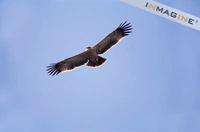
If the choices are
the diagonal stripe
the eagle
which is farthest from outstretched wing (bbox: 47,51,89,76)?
the diagonal stripe

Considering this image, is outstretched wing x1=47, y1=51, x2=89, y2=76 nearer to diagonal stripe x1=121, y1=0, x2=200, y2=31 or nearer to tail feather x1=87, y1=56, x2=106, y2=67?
tail feather x1=87, y1=56, x2=106, y2=67

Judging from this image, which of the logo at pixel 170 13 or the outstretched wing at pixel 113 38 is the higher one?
the logo at pixel 170 13

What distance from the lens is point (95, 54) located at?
197 cm

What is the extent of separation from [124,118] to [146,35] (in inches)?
15.8

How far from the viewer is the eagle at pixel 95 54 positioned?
196 cm

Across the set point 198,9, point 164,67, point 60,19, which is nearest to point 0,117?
point 60,19

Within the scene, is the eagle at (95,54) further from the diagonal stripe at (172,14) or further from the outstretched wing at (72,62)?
the diagonal stripe at (172,14)

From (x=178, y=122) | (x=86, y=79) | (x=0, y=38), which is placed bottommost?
(x=178, y=122)

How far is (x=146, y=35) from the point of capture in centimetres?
199

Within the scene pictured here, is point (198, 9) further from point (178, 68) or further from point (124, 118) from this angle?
point (124, 118)


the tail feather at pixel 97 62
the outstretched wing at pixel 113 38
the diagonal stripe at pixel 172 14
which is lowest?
the tail feather at pixel 97 62

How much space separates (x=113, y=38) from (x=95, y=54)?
0.11m

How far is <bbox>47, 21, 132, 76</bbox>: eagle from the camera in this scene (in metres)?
1.96

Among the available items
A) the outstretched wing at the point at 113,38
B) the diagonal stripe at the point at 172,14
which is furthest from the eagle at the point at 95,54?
the diagonal stripe at the point at 172,14
